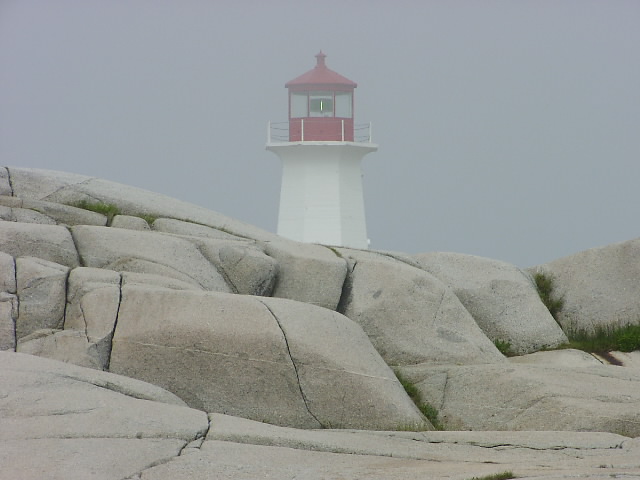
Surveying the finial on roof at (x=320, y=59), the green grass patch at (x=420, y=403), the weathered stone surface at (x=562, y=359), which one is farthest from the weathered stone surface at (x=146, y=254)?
the finial on roof at (x=320, y=59)

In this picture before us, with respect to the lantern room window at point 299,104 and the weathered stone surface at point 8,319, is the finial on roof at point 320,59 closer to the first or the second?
the lantern room window at point 299,104

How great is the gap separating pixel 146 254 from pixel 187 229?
2516mm

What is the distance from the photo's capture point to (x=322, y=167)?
47312mm

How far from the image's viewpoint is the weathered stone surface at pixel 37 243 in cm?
1650

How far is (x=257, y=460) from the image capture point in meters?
10.4

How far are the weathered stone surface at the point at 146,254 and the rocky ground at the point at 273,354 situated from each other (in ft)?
0.14

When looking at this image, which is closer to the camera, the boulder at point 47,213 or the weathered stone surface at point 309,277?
A: the weathered stone surface at point 309,277

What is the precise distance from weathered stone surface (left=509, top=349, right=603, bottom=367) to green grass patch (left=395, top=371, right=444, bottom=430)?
301cm

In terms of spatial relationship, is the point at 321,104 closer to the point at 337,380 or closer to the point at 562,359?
the point at 562,359

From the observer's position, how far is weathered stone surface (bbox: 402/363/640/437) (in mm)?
14453

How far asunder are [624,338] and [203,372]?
878cm

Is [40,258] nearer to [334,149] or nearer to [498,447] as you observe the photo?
[498,447]

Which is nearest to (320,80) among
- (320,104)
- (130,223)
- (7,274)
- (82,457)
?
(320,104)

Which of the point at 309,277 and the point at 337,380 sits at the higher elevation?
the point at 309,277
